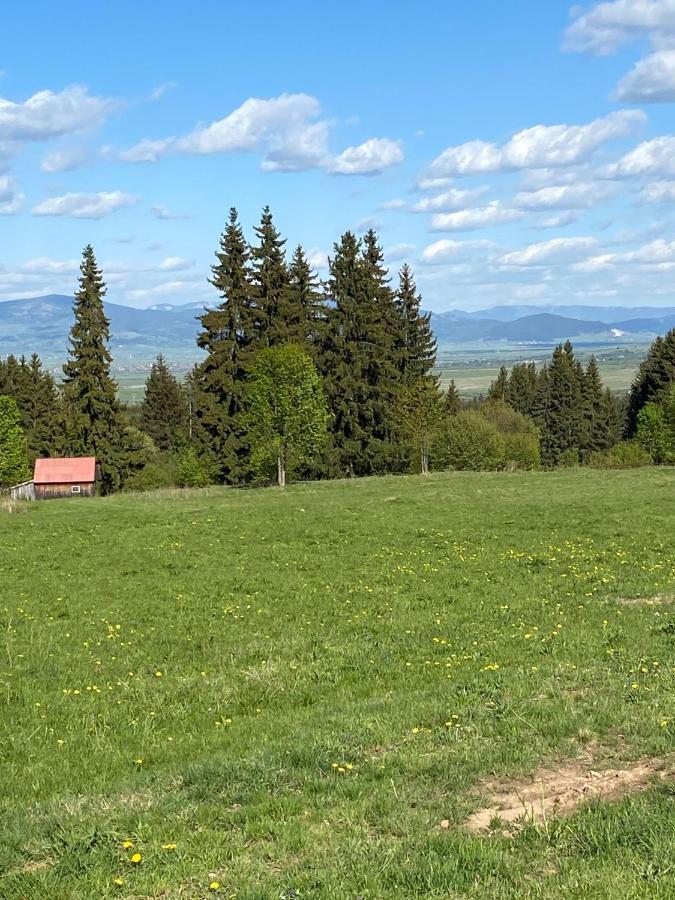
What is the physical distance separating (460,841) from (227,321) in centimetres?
6448

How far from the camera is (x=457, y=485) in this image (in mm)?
52344

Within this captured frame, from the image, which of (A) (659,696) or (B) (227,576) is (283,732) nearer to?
(A) (659,696)

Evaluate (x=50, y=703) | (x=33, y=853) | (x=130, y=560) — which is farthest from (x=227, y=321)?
(x=33, y=853)

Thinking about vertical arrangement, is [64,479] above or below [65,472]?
below

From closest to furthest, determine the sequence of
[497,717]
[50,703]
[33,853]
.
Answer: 1. [33,853]
2. [497,717]
3. [50,703]

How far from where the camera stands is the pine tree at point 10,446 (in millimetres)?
74688

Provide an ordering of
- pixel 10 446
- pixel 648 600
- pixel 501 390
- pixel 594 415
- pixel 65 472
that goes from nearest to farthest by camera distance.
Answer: pixel 648 600 → pixel 65 472 → pixel 10 446 → pixel 594 415 → pixel 501 390

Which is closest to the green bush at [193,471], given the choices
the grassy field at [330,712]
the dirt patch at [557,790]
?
the grassy field at [330,712]

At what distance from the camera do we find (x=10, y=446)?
246ft

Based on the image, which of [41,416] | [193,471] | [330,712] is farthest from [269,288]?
[330,712]

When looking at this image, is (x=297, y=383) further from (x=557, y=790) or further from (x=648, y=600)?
(x=557, y=790)

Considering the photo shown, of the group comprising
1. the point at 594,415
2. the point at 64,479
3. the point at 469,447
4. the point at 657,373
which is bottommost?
the point at 64,479

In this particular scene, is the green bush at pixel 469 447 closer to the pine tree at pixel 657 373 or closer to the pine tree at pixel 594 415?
the pine tree at pixel 657 373

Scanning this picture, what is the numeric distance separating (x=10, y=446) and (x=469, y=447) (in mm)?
50613
